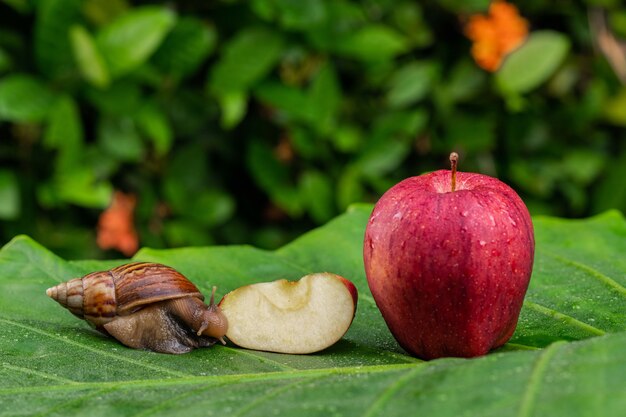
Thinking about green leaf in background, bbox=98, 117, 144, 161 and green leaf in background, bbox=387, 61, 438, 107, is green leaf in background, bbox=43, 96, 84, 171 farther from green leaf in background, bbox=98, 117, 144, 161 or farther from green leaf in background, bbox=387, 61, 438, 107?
green leaf in background, bbox=387, 61, 438, 107

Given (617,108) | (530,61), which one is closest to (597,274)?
(530,61)

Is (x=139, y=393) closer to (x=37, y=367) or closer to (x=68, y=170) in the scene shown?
(x=37, y=367)

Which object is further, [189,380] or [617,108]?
[617,108]

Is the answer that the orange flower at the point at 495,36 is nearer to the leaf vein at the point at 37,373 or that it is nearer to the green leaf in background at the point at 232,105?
the green leaf in background at the point at 232,105

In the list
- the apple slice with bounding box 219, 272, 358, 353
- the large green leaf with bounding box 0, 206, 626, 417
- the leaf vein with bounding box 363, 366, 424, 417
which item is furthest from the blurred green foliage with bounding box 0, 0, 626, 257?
the leaf vein with bounding box 363, 366, 424, 417

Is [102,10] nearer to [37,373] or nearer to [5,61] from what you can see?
[5,61]

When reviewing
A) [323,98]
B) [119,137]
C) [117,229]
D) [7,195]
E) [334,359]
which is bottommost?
[334,359]

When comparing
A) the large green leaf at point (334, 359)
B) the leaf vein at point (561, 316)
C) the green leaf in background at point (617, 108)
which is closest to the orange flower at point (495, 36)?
the green leaf in background at point (617, 108)

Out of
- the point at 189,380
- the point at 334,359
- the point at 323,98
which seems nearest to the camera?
the point at 189,380
